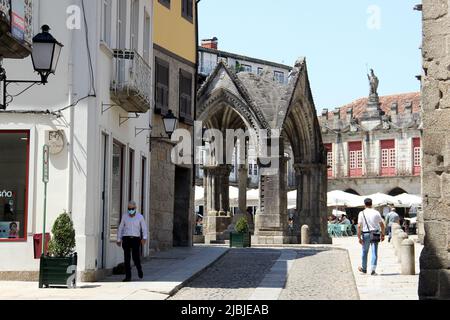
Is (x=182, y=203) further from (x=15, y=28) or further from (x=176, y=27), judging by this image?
(x=15, y=28)

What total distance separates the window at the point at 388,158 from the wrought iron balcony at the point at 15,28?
6870 cm

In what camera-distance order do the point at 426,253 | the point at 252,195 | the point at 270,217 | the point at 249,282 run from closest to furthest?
the point at 426,253, the point at 249,282, the point at 270,217, the point at 252,195

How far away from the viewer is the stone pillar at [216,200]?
120 feet

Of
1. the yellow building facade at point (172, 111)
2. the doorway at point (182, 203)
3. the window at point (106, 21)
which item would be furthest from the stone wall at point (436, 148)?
the doorway at point (182, 203)

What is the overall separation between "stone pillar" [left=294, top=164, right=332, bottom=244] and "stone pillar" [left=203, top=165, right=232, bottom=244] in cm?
280

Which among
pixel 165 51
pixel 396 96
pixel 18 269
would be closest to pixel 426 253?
pixel 18 269

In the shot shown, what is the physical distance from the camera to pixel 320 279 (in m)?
18.2

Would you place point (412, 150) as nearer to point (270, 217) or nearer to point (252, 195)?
point (252, 195)

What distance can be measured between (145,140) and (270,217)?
40.8ft

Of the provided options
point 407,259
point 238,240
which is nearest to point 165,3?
point 238,240

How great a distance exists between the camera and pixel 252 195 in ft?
157

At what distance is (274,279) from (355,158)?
6555 centimetres

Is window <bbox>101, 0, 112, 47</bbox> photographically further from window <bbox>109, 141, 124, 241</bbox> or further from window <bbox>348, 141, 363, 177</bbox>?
window <bbox>348, 141, 363, 177</bbox>

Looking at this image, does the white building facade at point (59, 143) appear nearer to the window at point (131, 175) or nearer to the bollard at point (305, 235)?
the window at point (131, 175)
